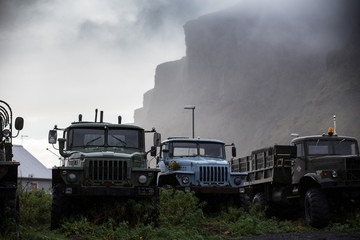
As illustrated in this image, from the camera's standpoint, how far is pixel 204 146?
1811cm

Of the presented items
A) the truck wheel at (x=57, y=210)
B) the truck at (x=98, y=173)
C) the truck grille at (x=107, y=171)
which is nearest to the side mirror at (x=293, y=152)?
the truck at (x=98, y=173)

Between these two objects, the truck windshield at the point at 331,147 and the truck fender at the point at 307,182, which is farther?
the truck windshield at the point at 331,147

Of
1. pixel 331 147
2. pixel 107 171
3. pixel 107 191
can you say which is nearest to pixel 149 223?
pixel 107 191

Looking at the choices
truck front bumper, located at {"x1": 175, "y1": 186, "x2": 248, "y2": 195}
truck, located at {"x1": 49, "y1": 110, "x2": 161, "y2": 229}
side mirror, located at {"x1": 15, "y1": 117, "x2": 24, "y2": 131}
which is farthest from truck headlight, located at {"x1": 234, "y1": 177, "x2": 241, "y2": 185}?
side mirror, located at {"x1": 15, "y1": 117, "x2": 24, "y2": 131}

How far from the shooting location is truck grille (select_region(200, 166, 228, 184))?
16.7 m

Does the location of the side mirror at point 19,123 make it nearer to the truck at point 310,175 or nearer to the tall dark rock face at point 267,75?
the truck at point 310,175

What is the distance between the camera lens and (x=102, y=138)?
Answer: 1441 centimetres

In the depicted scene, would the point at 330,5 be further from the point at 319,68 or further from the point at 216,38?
the point at 216,38

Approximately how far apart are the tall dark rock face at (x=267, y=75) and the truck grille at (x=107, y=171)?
202 ft

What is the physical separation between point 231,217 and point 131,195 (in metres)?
3.92

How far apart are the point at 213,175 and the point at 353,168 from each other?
4.05 m

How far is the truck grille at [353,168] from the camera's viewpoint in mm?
14872

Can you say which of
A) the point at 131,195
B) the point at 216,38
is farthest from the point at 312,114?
the point at 131,195

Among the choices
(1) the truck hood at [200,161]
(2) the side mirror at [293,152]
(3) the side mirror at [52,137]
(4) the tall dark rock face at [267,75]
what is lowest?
(1) the truck hood at [200,161]
